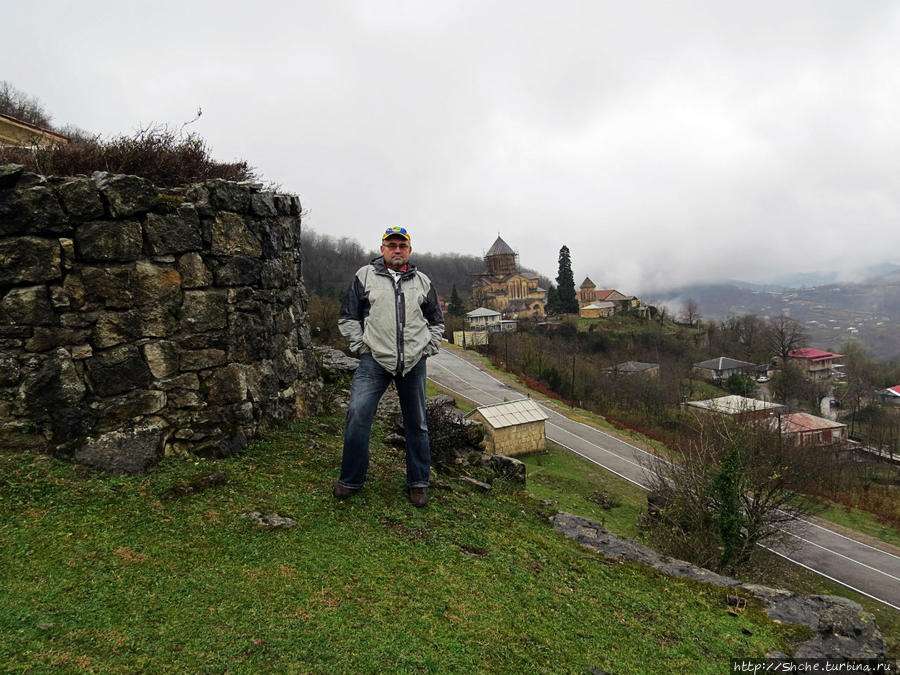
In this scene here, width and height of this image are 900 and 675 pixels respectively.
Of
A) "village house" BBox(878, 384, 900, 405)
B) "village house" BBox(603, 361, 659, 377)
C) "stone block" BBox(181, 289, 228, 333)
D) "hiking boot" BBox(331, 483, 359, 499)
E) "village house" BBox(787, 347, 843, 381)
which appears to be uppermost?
"stone block" BBox(181, 289, 228, 333)

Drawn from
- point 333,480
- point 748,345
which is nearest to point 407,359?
point 333,480

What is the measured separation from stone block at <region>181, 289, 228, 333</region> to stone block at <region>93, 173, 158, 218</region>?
3.17 feet

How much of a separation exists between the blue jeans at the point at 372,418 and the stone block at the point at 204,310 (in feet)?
6.08

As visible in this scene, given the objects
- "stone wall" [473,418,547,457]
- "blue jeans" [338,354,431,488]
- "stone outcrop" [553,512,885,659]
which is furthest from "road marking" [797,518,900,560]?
"blue jeans" [338,354,431,488]

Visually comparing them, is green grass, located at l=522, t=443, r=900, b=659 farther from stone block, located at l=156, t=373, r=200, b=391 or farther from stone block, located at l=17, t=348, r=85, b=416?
stone block, located at l=17, t=348, r=85, b=416

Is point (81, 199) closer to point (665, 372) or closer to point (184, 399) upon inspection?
point (184, 399)

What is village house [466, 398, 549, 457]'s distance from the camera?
84.2ft

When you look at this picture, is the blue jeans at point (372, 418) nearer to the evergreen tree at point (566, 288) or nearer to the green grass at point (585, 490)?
the green grass at point (585, 490)

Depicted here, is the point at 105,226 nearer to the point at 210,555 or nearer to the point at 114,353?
the point at 114,353

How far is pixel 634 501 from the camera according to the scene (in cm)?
2066

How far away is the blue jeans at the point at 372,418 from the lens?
15.8 feet

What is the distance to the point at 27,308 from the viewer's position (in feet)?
15.1

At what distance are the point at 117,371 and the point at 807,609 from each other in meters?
7.22

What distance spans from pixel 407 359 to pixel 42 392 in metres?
3.47
